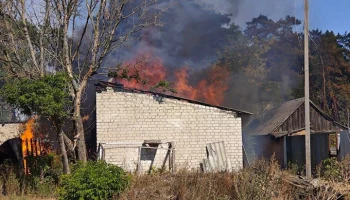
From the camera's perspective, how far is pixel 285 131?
26984 mm

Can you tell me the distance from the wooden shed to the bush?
1236 cm

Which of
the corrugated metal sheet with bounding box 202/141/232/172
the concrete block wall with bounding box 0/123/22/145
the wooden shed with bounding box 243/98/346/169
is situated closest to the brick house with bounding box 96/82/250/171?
the corrugated metal sheet with bounding box 202/141/232/172

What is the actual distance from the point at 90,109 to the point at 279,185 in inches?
478

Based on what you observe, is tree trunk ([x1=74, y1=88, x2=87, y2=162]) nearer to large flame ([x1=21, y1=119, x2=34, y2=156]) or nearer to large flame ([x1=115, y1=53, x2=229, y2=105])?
large flame ([x1=21, y1=119, x2=34, y2=156])

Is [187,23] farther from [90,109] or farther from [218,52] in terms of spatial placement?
[90,109]

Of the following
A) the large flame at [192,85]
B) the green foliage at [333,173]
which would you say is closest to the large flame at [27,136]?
the large flame at [192,85]

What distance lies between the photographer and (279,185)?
1055 centimetres

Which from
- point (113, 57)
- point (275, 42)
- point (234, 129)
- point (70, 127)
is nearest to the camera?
point (234, 129)

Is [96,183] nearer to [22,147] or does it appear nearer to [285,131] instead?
[22,147]

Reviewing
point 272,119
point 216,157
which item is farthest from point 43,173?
point 272,119

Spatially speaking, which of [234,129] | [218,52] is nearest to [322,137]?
[234,129]

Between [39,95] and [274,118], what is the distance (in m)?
18.1

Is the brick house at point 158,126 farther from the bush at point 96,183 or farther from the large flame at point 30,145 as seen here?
the bush at point 96,183

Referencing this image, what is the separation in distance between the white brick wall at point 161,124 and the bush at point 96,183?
668 centimetres
